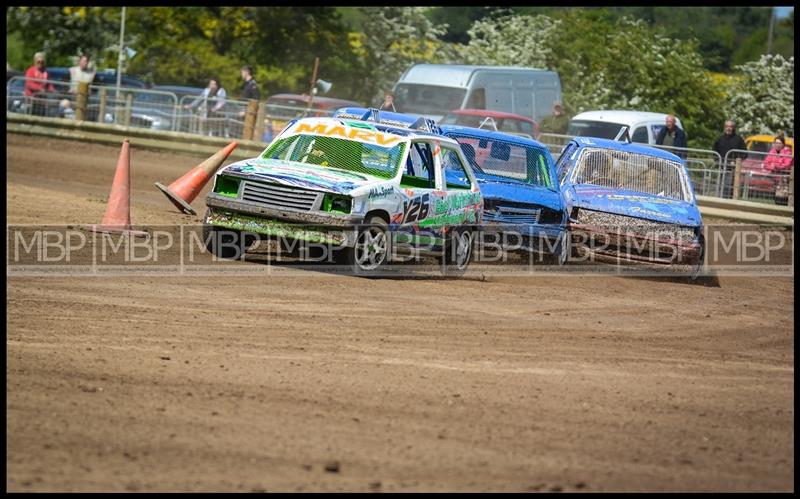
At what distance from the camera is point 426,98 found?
29.9 metres

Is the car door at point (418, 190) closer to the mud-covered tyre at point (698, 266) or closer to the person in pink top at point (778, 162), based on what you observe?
Result: the mud-covered tyre at point (698, 266)

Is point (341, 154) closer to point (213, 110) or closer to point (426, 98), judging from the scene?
point (213, 110)

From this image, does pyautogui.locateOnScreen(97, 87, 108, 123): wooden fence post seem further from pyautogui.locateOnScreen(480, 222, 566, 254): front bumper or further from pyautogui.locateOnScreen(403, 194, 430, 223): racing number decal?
pyautogui.locateOnScreen(403, 194, 430, 223): racing number decal

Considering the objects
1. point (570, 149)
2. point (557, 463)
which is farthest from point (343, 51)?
point (557, 463)

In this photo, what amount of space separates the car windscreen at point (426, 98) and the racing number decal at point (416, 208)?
15.5 metres

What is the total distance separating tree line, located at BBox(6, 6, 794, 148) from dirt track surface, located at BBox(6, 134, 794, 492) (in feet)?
83.3

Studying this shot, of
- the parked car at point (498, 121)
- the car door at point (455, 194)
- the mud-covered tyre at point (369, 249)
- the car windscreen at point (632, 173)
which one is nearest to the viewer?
the mud-covered tyre at point (369, 249)

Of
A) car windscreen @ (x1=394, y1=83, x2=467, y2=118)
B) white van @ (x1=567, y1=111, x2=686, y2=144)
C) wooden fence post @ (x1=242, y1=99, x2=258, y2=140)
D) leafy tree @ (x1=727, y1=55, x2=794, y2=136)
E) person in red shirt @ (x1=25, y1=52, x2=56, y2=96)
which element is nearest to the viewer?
white van @ (x1=567, y1=111, x2=686, y2=144)

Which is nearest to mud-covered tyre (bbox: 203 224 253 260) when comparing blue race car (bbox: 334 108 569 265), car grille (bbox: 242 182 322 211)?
car grille (bbox: 242 182 322 211)

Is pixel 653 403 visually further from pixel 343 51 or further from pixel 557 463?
pixel 343 51

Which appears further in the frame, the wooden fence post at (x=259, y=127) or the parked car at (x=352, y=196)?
the wooden fence post at (x=259, y=127)

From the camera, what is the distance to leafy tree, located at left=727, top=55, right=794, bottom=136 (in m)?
38.1

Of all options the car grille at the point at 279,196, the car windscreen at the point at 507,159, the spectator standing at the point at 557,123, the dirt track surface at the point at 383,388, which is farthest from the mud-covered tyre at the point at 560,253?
the spectator standing at the point at 557,123

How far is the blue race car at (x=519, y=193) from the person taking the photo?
15617 mm
